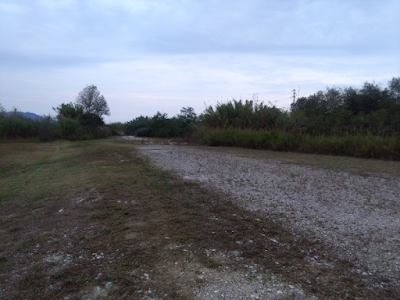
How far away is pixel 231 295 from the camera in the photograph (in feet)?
9.34

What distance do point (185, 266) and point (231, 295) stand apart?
604mm

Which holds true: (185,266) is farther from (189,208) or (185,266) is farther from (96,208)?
(96,208)

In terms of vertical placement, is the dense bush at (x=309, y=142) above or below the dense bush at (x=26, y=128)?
below

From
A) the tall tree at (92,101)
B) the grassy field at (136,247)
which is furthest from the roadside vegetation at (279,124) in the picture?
the grassy field at (136,247)

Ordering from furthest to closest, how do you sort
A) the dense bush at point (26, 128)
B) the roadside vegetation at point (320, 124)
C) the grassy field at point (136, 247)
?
the dense bush at point (26, 128) < the roadside vegetation at point (320, 124) < the grassy field at point (136, 247)

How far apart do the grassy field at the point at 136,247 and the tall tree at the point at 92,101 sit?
88.5 feet

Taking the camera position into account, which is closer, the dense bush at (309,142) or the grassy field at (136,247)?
the grassy field at (136,247)

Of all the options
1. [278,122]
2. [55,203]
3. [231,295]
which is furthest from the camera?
[278,122]

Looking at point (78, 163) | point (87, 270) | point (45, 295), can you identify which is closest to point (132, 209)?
point (87, 270)

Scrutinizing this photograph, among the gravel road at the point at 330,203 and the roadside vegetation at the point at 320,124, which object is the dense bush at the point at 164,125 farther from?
the gravel road at the point at 330,203

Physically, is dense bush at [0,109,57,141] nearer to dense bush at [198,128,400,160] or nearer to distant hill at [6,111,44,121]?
distant hill at [6,111,44,121]

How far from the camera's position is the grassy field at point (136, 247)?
299 cm

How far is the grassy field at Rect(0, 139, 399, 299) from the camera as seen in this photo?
299 cm

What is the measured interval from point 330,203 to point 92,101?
29.6 metres
